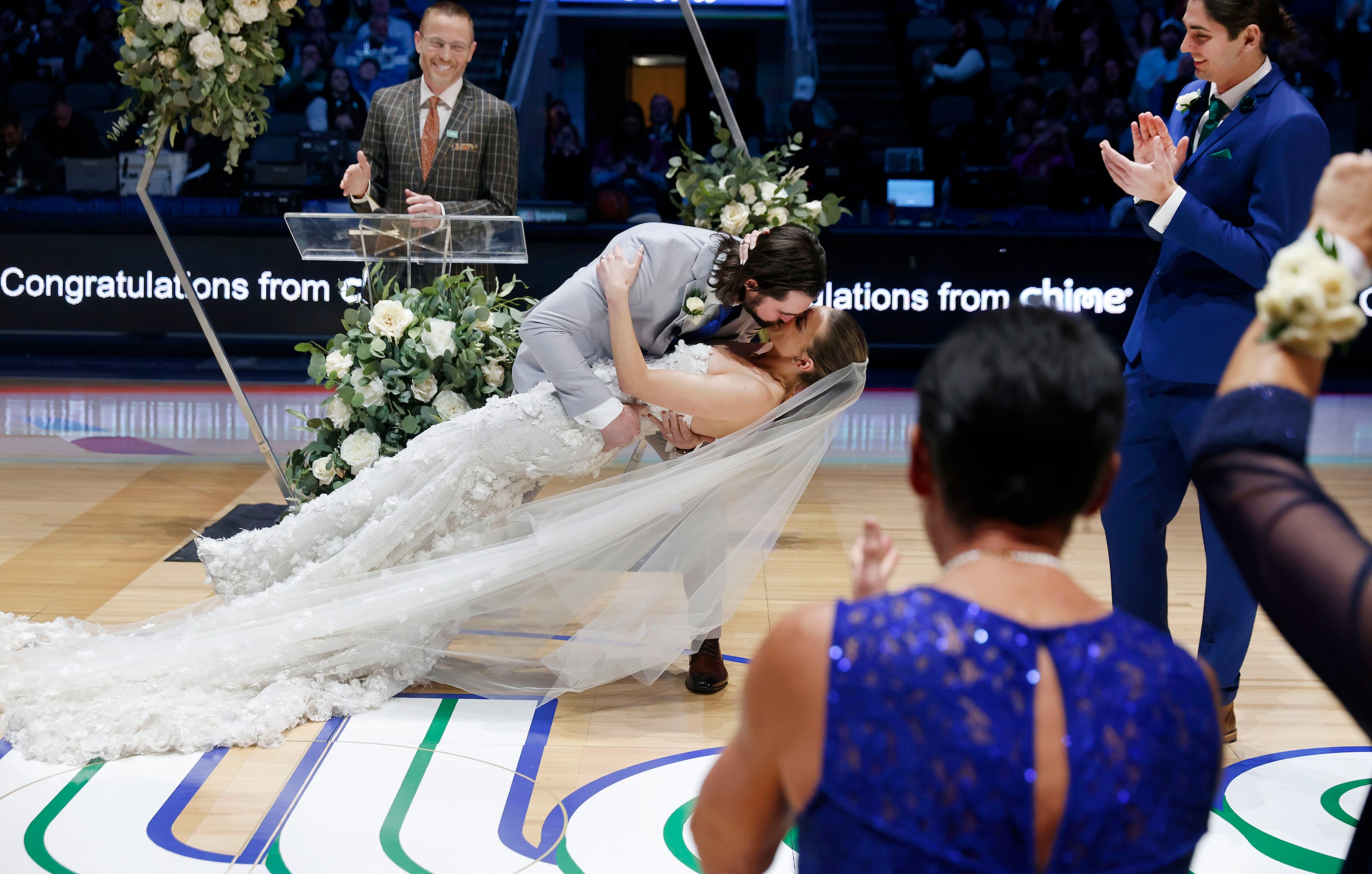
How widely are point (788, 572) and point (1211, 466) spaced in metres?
3.42

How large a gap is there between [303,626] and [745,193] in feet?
7.18

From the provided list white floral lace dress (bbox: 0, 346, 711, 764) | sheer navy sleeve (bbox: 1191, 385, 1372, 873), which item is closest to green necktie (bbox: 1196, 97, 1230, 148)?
white floral lace dress (bbox: 0, 346, 711, 764)

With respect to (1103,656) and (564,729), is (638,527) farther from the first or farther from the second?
(1103,656)

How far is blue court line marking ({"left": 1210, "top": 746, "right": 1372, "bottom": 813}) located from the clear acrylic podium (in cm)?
232

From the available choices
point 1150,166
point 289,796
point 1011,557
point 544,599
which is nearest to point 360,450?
point 544,599

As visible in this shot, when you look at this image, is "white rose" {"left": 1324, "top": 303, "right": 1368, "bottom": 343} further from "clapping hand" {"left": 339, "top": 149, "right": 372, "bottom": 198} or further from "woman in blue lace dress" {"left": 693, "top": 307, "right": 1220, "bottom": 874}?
"clapping hand" {"left": 339, "top": 149, "right": 372, "bottom": 198}

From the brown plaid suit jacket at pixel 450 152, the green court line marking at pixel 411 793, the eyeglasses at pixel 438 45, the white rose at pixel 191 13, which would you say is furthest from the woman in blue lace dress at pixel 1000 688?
the white rose at pixel 191 13

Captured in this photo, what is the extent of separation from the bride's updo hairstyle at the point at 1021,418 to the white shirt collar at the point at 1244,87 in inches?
83.2

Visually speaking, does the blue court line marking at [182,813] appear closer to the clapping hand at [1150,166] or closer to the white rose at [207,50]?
the clapping hand at [1150,166]

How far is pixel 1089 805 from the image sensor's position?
0.94 m

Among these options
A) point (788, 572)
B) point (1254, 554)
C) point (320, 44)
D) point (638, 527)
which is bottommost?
point (788, 572)

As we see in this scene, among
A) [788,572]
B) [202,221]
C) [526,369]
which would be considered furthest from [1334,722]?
[202,221]

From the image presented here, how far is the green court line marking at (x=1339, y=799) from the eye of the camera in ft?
8.97

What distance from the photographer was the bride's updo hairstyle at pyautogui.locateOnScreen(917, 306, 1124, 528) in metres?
0.97
